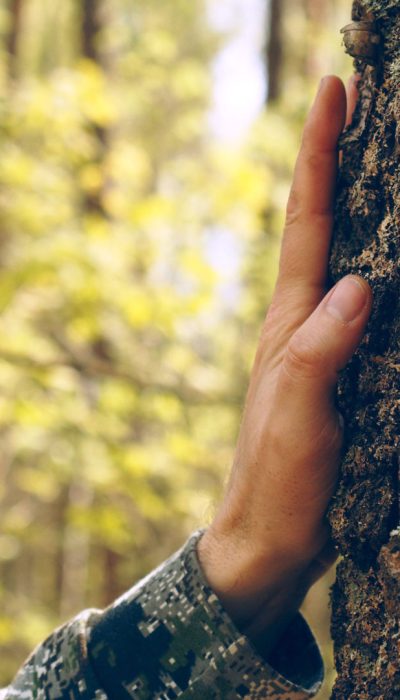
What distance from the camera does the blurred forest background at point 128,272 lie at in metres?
4.86

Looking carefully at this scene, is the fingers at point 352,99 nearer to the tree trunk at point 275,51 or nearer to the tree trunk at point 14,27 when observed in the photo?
the tree trunk at point 275,51

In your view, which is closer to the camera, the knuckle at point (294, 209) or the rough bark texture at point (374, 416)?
the rough bark texture at point (374, 416)

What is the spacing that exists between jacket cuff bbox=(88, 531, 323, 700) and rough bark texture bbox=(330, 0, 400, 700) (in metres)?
0.11

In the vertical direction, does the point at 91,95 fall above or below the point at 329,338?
above

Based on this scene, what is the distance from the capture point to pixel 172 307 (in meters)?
4.92

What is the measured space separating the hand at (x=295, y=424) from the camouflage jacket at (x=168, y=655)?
0.04 m

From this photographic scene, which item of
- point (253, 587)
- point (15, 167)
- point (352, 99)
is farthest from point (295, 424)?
point (15, 167)

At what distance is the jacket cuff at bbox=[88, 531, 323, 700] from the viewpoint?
115 centimetres

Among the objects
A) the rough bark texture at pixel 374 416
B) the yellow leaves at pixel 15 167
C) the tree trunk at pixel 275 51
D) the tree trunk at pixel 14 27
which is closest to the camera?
the rough bark texture at pixel 374 416

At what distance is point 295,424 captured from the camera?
1136mm

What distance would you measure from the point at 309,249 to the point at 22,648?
9.19m

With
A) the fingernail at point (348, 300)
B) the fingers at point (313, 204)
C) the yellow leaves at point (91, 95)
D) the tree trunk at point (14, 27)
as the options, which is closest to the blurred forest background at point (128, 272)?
the yellow leaves at point (91, 95)

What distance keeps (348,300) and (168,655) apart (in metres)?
0.57

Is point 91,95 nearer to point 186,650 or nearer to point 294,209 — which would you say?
point 294,209
